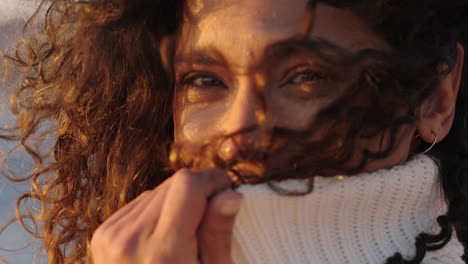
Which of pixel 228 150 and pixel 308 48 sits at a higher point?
pixel 308 48

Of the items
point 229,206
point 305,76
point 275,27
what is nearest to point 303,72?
point 305,76

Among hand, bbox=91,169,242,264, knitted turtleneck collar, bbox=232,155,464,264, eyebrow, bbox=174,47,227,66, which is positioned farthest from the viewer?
eyebrow, bbox=174,47,227,66

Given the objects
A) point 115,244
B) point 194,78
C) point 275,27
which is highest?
point 275,27

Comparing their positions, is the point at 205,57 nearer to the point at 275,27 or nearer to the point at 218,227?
the point at 275,27

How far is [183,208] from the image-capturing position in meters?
1.00

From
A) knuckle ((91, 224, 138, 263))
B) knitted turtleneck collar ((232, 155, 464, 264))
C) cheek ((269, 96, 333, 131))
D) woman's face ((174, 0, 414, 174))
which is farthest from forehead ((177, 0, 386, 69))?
knuckle ((91, 224, 138, 263))

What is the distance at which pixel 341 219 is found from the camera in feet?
4.13

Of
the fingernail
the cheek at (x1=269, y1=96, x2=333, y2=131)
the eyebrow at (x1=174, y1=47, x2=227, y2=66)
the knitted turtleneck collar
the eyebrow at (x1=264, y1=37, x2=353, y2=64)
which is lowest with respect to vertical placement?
the knitted turtleneck collar

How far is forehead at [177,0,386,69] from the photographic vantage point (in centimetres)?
123

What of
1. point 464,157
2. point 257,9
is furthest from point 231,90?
point 464,157

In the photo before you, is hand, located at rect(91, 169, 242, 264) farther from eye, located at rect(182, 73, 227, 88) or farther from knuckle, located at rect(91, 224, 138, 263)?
eye, located at rect(182, 73, 227, 88)

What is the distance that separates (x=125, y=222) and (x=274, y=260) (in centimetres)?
32

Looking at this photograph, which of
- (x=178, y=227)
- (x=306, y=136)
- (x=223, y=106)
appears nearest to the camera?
(x=178, y=227)

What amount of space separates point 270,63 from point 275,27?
74 mm
